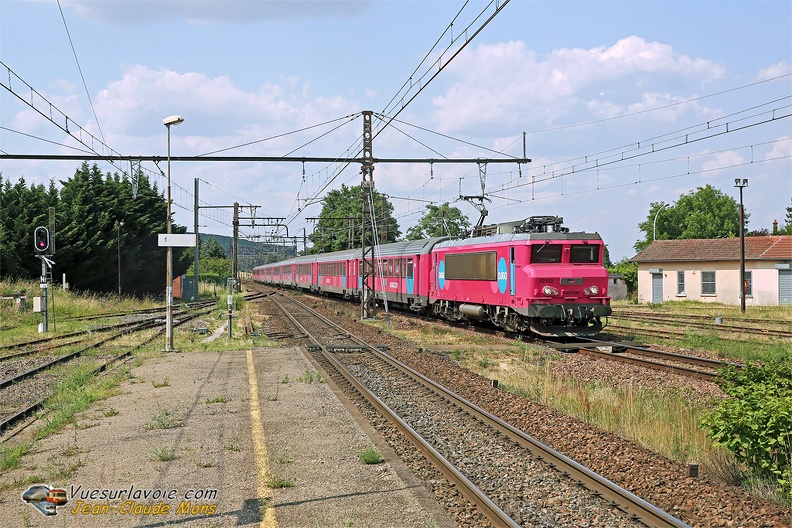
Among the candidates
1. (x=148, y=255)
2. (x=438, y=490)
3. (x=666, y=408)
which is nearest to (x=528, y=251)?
(x=666, y=408)

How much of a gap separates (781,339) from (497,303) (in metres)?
8.07

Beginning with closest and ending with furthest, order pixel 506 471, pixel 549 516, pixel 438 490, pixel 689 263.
A: pixel 549 516 → pixel 438 490 → pixel 506 471 → pixel 689 263

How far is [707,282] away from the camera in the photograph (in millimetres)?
43375

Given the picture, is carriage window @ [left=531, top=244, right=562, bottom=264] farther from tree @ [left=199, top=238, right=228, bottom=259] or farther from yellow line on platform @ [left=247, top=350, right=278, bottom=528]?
tree @ [left=199, top=238, right=228, bottom=259]

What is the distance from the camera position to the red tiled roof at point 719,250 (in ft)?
134

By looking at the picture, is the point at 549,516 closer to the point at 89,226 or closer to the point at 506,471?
the point at 506,471

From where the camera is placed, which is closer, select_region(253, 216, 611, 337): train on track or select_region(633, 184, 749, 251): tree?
select_region(253, 216, 611, 337): train on track

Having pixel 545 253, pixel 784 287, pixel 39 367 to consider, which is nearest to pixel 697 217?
pixel 784 287

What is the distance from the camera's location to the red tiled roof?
1604 inches

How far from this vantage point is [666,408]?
426 inches

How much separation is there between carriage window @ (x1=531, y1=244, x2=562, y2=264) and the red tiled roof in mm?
25163

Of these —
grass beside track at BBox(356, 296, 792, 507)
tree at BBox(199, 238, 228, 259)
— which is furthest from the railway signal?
tree at BBox(199, 238, 228, 259)

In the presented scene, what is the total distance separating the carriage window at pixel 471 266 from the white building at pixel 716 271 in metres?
22.6

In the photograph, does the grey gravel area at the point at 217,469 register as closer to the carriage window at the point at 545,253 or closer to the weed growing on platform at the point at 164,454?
the weed growing on platform at the point at 164,454
